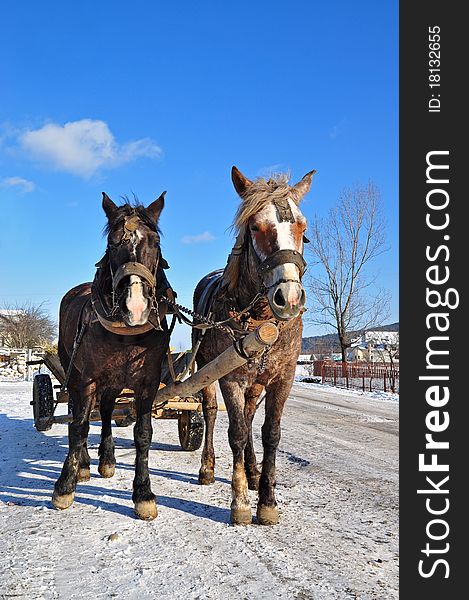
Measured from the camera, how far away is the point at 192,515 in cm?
415

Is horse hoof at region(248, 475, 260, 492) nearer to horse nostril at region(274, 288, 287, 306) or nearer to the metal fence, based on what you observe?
horse nostril at region(274, 288, 287, 306)

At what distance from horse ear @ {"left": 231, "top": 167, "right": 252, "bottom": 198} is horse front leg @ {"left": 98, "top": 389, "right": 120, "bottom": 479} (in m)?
2.44

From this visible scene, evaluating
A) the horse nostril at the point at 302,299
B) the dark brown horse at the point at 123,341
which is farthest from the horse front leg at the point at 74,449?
the horse nostril at the point at 302,299

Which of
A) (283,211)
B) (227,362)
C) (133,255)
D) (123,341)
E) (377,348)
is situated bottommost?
(227,362)

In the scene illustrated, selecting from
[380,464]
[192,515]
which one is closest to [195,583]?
[192,515]

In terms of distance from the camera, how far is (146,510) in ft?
13.2

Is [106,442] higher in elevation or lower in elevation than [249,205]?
lower

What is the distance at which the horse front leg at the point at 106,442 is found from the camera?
5359 mm

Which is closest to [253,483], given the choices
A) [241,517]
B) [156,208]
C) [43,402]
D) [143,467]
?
[241,517]

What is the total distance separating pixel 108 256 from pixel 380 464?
405 centimetres

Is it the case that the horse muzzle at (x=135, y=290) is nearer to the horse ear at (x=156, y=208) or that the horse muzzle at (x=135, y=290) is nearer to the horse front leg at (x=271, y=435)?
the horse ear at (x=156, y=208)

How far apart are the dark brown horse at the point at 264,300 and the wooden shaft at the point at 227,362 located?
140mm

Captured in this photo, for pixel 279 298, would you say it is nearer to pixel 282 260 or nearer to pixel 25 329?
pixel 282 260

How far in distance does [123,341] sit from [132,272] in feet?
2.42
